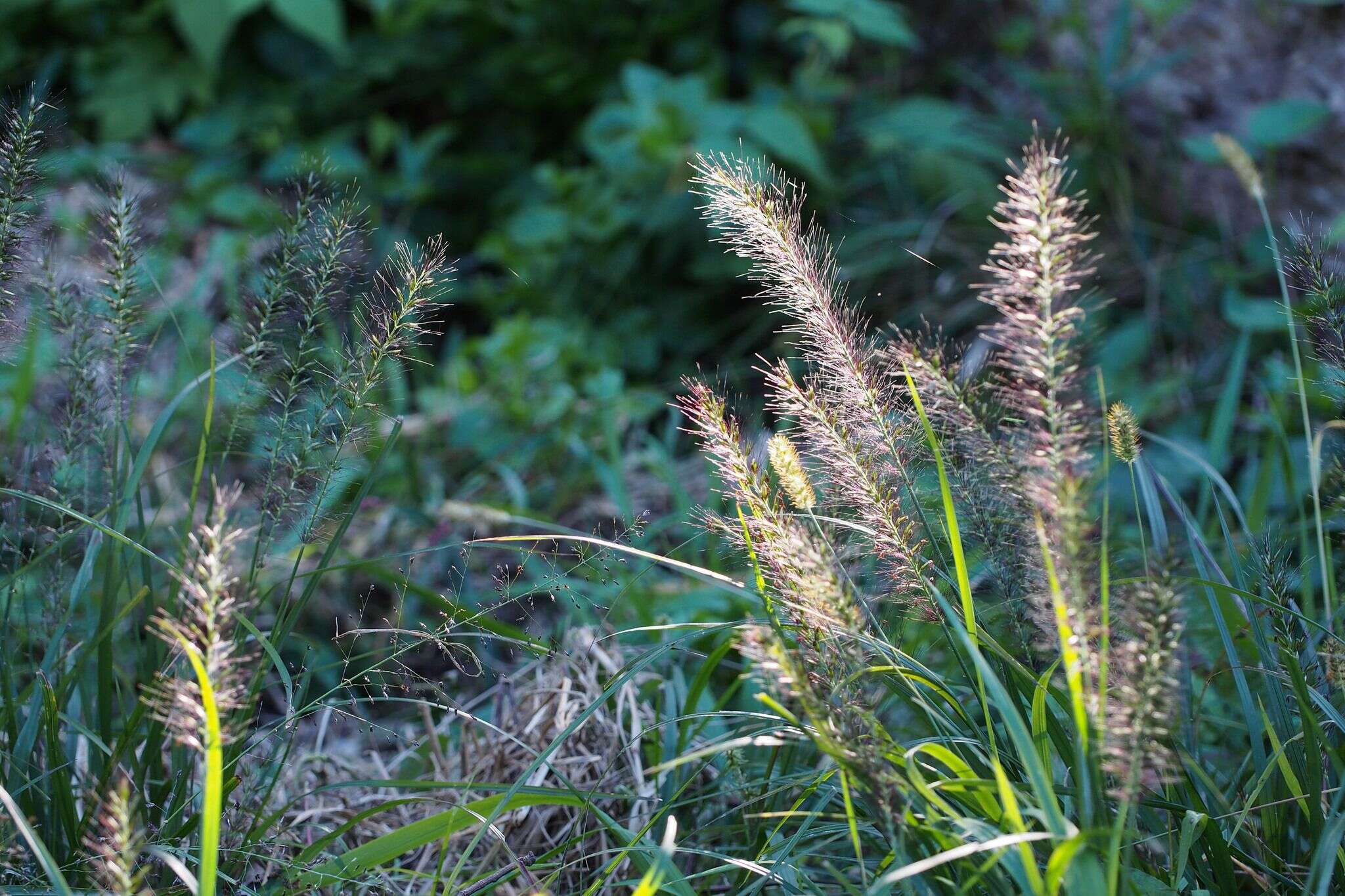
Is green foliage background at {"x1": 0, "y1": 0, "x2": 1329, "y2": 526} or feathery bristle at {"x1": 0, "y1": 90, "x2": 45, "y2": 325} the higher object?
green foliage background at {"x1": 0, "y1": 0, "x2": 1329, "y2": 526}

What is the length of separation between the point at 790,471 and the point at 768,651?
0.18 metres

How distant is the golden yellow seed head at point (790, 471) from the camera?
2.93ft

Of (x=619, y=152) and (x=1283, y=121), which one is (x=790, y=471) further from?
(x=1283, y=121)

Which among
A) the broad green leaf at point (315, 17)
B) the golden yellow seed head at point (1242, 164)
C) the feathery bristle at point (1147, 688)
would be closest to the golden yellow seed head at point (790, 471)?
the feathery bristle at point (1147, 688)

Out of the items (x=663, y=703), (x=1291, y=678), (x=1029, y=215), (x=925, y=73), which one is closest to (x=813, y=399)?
(x=1029, y=215)

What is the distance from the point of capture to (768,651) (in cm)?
77

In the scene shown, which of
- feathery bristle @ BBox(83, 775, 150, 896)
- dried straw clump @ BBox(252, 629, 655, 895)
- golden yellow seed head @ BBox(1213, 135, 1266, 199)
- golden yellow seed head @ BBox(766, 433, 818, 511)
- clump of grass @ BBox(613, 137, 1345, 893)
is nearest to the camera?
feathery bristle @ BBox(83, 775, 150, 896)

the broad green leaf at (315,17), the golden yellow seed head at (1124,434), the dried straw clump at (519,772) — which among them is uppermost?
the broad green leaf at (315,17)

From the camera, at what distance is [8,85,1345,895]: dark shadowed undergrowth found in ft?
2.69

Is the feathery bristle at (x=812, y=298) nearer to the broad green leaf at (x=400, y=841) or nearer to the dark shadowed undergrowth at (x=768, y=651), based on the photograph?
the dark shadowed undergrowth at (x=768, y=651)

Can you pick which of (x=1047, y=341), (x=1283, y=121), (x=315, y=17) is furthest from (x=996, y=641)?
(x=315, y=17)

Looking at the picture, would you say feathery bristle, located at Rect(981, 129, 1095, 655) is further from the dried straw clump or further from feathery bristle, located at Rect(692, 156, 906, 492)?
the dried straw clump

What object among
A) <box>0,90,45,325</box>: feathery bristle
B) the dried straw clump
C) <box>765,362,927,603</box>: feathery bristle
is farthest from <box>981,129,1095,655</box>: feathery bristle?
<box>0,90,45,325</box>: feathery bristle

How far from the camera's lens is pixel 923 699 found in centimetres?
100
